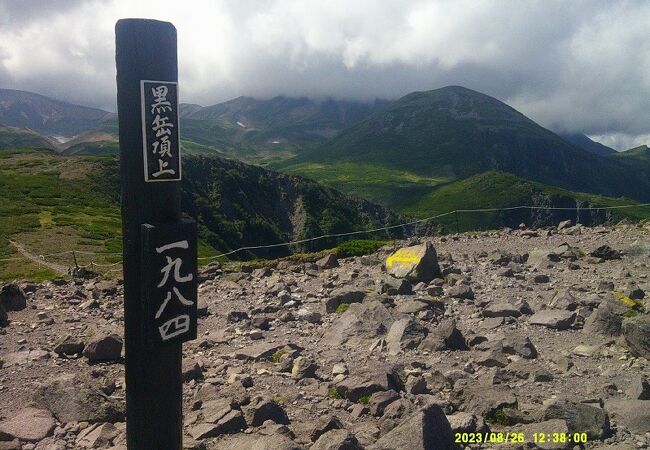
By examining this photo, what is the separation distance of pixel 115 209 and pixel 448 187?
135 metres

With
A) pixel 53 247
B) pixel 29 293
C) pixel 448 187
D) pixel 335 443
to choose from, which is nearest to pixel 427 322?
pixel 335 443

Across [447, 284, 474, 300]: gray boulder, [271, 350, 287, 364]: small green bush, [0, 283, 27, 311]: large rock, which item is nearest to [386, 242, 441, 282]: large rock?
[447, 284, 474, 300]: gray boulder

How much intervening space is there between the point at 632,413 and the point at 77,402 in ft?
22.7

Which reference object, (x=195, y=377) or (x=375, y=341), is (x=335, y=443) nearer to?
(x=195, y=377)

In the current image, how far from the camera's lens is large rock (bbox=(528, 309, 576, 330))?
31.5 feet

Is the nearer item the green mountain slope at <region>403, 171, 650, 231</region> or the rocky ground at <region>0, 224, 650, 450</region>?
the rocky ground at <region>0, 224, 650, 450</region>

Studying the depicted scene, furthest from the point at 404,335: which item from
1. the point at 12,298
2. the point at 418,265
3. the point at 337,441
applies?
the point at 12,298

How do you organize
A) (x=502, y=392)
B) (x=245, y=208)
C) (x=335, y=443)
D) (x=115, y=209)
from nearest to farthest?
(x=335, y=443), (x=502, y=392), (x=115, y=209), (x=245, y=208)

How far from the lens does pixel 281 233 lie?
9200 centimetres

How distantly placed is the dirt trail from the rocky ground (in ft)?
58.5

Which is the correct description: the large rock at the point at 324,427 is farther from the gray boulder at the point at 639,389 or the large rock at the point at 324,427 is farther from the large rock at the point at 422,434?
the gray boulder at the point at 639,389

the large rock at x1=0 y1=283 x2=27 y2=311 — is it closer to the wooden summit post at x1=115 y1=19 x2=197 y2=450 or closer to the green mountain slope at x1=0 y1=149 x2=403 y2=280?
the wooden summit post at x1=115 y1=19 x2=197 y2=450

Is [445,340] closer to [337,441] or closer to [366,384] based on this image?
[366,384]

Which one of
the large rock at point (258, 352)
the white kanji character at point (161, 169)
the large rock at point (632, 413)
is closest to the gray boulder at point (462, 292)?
the large rock at point (258, 352)
